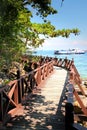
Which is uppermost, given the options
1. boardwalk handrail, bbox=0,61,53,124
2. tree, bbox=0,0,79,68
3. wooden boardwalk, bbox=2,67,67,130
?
tree, bbox=0,0,79,68

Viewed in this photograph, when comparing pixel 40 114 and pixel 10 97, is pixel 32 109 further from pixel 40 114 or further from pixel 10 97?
pixel 10 97

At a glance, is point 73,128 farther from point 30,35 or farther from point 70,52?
point 70,52

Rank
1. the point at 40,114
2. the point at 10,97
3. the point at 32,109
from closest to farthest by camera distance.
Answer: the point at 10,97
the point at 40,114
the point at 32,109

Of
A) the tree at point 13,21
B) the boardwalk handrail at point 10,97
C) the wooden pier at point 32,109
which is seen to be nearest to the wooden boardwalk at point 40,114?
the wooden pier at point 32,109

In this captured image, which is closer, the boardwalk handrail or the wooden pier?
the wooden pier

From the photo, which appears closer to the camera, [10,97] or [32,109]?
[10,97]

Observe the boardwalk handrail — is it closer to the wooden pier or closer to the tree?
the wooden pier

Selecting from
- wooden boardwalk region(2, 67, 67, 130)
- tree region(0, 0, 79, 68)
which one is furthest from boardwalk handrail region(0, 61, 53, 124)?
tree region(0, 0, 79, 68)

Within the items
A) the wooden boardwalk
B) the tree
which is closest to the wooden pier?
the wooden boardwalk

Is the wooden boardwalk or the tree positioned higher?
the tree

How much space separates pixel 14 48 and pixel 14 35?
0.97 meters

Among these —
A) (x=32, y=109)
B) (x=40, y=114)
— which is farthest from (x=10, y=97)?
(x=32, y=109)

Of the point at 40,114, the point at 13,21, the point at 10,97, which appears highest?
the point at 13,21

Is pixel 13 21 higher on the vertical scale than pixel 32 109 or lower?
higher
